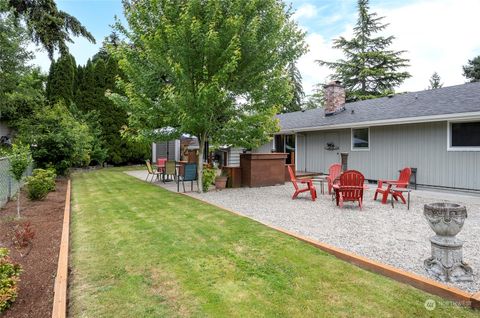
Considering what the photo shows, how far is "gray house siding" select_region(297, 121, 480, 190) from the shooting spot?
9750 millimetres

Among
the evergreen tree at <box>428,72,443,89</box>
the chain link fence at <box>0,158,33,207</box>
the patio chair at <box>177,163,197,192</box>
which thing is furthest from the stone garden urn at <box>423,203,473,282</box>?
the evergreen tree at <box>428,72,443,89</box>

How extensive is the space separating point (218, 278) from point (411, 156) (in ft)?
33.9

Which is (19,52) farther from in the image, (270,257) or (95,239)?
(270,257)

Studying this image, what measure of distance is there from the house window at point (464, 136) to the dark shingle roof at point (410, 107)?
58 cm

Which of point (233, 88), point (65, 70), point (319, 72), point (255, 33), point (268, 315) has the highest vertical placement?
point (319, 72)

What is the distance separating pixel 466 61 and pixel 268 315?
4294 centimetres

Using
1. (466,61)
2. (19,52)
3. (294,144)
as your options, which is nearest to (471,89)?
(294,144)

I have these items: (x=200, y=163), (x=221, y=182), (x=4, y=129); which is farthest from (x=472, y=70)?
(x=4, y=129)

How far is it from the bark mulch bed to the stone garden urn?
158 inches

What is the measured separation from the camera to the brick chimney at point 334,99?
51.1ft

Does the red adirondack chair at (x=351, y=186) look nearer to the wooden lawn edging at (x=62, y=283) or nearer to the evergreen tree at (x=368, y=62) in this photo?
the wooden lawn edging at (x=62, y=283)

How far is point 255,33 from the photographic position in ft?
28.8

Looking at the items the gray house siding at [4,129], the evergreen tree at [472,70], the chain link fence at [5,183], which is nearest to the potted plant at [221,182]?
the chain link fence at [5,183]

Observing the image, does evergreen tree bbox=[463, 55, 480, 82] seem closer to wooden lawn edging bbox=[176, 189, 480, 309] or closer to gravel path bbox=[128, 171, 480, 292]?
gravel path bbox=[128, 171, 480, 292]
